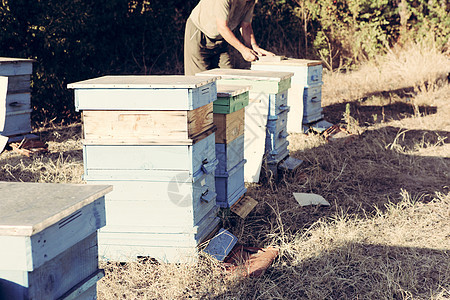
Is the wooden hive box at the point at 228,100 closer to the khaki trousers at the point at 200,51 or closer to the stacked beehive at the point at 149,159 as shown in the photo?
the stacked beehive at the point at 149,159

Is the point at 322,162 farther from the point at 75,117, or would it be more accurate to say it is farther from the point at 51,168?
the point at 75,117

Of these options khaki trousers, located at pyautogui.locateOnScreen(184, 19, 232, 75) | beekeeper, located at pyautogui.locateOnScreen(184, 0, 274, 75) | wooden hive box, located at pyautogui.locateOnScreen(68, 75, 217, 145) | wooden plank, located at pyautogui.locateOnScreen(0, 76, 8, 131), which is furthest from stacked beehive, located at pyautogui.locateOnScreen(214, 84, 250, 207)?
wooden plank, located at pyautogui.locateOnScreen(0, 76, 8, 131)

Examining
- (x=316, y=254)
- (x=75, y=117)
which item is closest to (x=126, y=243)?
(x=316, y=254)

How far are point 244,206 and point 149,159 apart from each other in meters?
1.15

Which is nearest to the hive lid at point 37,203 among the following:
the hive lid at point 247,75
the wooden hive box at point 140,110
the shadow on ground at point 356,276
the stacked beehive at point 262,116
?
the wooden hive box at point 140,110

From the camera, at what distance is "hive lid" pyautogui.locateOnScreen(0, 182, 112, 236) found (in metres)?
1.54

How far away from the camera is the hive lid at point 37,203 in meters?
1.54

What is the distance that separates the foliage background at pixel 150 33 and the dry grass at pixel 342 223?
3.28 feet

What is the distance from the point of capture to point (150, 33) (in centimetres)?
882

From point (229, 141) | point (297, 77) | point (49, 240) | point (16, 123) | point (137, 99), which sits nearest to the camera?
point (49, 240)

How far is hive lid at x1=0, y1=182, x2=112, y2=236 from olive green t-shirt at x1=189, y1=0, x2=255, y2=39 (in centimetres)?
351

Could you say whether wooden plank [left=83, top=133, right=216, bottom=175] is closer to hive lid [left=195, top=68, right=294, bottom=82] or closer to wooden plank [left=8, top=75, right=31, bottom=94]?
hive lid [left=195, top=68, right=294, bottom=82]

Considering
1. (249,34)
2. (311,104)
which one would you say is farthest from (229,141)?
(311,104)

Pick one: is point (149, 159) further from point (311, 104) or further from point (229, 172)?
point (311, 104)
